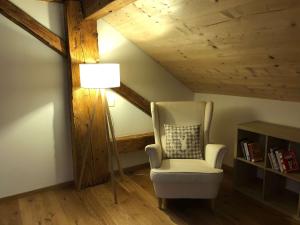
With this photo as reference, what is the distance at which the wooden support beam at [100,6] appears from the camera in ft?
6.53

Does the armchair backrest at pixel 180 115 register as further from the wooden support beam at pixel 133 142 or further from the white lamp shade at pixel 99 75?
the white lamp shade at pixel 99 75

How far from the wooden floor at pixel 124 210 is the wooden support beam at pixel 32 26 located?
1545 mm

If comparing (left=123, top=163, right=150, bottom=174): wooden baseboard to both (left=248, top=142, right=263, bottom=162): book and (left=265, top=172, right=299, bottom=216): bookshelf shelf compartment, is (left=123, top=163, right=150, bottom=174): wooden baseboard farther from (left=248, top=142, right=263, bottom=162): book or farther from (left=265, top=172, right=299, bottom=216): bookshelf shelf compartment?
(left=265, top=172, right=299, bottom=216): bookshelf shelf compartment

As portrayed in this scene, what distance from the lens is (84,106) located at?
274cm

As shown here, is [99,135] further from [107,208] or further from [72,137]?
[107,208]

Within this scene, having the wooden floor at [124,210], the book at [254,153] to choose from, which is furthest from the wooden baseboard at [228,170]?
the book at [254,153]

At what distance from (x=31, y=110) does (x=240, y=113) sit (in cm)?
235

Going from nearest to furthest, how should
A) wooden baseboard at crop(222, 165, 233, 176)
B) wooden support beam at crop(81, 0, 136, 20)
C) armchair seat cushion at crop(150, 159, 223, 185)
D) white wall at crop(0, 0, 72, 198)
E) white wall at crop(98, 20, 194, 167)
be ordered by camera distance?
wooden support beam at crop(81, 0, 136, 20)
armchair seat cushion at crop(150, 159, 223, 185)
white wall at crop(0, 0, 72, 198)
white wall at crop(98, 20, 194, 167)
wooden baseboard at crop(222, 165, 233, 176)

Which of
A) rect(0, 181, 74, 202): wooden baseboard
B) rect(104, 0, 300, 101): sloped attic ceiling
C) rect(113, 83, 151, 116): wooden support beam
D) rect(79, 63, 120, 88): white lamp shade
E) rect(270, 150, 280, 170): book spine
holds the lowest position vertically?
rect(0, 181, 74, 202): wooden baseboard

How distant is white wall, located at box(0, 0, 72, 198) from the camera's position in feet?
8.08

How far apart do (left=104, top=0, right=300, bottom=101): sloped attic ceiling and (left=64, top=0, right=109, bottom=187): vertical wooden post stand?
36 centimetres

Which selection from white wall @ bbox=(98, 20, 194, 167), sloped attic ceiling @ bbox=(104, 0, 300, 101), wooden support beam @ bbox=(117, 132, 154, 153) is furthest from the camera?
wooden support beam @ bbox=(117, 132, 154, 153)

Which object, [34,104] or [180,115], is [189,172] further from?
[34,104]

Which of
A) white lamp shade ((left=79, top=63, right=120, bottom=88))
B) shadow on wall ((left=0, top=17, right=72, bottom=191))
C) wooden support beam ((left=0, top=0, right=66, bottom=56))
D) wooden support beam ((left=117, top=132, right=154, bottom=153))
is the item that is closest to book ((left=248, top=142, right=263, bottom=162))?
wooden support beam ((left=117, top=132, right=154, bottom=153))
